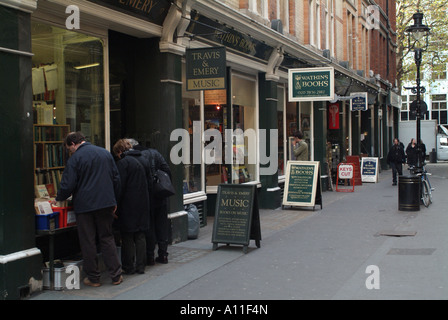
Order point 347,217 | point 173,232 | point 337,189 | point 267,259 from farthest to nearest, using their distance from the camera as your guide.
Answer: point 337,189
point 347,217
point 173,232
point 267,259

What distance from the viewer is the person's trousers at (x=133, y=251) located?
7.23 metres

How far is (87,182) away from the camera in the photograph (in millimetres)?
6496

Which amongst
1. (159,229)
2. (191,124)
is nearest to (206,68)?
(191,124)

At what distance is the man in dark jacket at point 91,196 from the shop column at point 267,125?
25.6 feet

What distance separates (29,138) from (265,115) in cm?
864

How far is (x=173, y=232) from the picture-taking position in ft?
30.6

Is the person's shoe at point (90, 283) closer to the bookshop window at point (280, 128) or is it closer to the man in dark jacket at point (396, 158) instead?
the bookshop window at point (280, 128)

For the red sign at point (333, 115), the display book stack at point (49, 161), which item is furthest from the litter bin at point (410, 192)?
the red sign at point (333, 115)

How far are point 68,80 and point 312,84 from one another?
25.5 feet

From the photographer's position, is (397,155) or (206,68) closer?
(206,68)

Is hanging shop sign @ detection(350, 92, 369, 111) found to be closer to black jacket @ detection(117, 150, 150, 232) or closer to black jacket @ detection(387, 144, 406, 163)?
black jacket @ detection(387, 144, 406, 163)

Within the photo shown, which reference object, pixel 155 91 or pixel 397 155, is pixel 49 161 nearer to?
pixel 155 91

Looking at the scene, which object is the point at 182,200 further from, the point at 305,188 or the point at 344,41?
the point at 344,41
